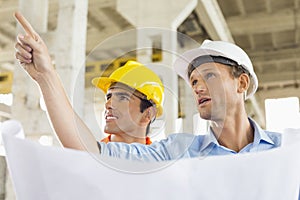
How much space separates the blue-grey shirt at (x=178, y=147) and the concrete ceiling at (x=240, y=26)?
14.3 ft

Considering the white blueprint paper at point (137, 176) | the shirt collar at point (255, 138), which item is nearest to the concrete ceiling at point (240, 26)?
the shirt collar at point (255, 138)

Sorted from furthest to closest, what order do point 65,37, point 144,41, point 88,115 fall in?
point 65,37, point 88,115, point 144,41

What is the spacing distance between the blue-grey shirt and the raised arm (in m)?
0.06

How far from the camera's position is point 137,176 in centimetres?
73

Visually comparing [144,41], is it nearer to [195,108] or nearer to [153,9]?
[195,108]

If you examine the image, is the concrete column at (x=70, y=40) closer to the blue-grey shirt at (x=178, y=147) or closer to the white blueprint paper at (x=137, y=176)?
the blue-grey shirt at (x=178, y=147)

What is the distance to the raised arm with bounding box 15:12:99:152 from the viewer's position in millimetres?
917

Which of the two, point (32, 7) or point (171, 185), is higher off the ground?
Answer: point (32, 7)

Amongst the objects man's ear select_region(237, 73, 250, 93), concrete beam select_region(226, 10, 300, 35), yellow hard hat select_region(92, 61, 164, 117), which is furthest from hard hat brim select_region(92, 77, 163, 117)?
concrete beam select_region(226, 10, 300, 35)

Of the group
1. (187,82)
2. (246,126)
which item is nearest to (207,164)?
(187,82)

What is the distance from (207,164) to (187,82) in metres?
0.32

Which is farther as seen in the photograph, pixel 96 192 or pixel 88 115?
pixel 88 115

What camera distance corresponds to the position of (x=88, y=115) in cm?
99

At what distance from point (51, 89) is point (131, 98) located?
19 centimetres
